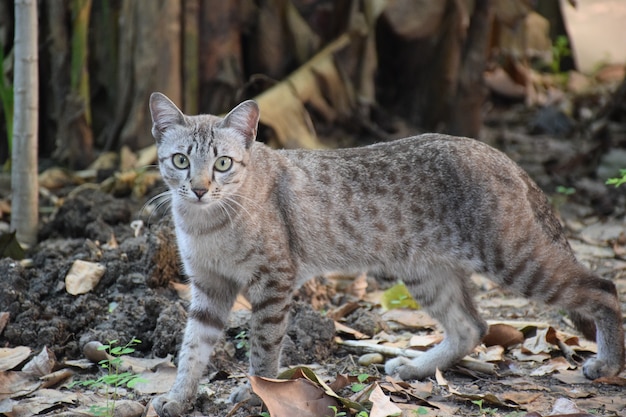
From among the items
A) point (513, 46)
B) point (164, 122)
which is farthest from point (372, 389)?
point (513, 46)

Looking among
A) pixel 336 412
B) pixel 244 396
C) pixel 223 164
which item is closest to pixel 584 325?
pixel 336 412

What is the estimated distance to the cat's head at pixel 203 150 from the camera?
4473 mm

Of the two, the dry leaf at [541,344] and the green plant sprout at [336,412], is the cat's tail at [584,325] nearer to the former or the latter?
the dry leaf at [541,344]

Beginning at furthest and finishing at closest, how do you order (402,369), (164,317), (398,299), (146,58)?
1. (146,58)
2. (398,299)
3. (164,317)
4. (402,369)

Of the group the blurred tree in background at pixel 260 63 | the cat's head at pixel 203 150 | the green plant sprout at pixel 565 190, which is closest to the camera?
the cat's head at pixel 203 150

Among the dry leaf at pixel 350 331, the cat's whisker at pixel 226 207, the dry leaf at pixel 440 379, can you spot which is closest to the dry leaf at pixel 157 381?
the cat's whisker at pixel 226 207

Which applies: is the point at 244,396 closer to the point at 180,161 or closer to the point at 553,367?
the point at 180,161

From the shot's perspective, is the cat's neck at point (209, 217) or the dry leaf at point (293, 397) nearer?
the dry leaf at point (293, 397)

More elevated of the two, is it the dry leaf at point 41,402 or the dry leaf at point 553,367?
the dry leaf at point 553,367

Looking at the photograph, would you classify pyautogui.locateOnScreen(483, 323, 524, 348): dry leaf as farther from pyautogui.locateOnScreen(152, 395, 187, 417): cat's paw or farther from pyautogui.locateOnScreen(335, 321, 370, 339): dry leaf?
pyautogui.locateOnScreen(152, 395, 187, 417): cat's paw

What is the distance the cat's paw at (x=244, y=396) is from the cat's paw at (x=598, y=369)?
1.90m

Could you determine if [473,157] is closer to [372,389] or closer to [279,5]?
[372,389]

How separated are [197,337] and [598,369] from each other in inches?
89.1

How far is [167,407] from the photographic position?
431 cm
